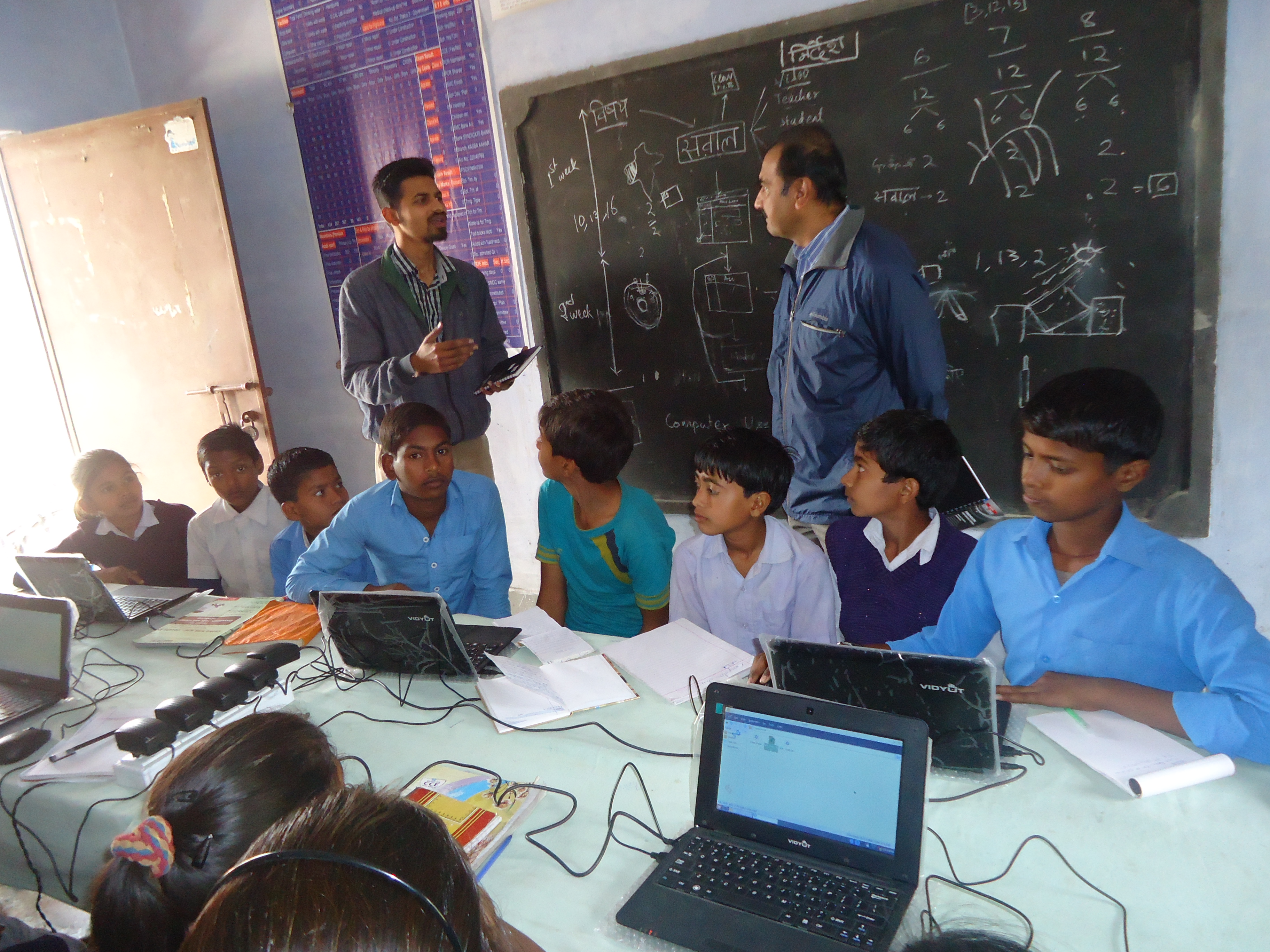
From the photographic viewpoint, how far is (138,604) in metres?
2.25

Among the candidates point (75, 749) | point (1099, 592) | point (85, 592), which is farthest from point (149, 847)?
point (85, 592)

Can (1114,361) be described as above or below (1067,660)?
above

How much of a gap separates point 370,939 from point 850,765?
0.63m

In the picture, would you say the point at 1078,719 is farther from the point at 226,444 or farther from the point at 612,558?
the point at 226,444

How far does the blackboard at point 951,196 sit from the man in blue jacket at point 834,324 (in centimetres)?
29

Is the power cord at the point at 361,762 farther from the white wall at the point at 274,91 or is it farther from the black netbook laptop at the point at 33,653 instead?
the white wall at the point at 274,91

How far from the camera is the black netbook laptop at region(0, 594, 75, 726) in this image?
5.76 feet

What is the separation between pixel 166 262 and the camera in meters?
3.80

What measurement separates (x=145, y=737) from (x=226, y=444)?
149cm

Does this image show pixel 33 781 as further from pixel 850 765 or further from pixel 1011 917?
pixel 1011 917

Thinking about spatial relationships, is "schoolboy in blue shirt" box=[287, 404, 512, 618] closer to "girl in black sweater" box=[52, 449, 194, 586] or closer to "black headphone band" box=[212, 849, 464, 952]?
"girl in black sweater" box=[52, 449, 194, 586]

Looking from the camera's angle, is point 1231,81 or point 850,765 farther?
point 1231,81

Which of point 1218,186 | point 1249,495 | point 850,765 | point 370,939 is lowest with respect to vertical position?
point 1249,495

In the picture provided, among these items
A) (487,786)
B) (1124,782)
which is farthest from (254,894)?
(1124,782)
